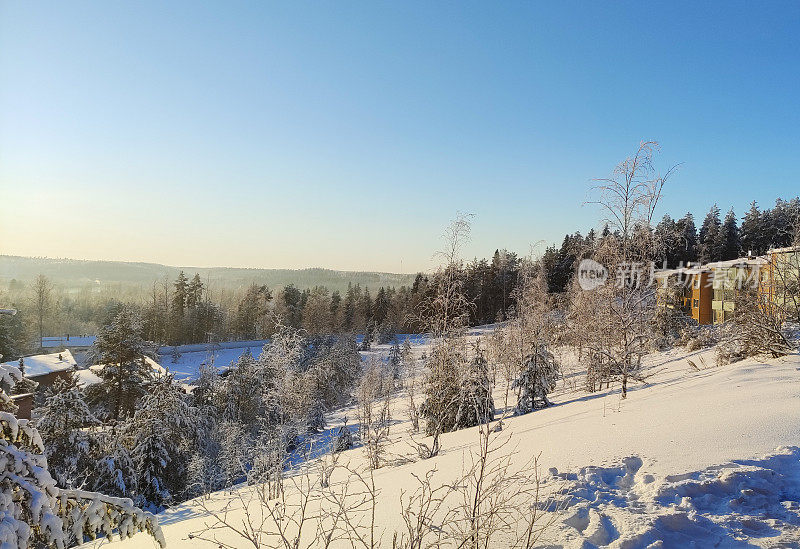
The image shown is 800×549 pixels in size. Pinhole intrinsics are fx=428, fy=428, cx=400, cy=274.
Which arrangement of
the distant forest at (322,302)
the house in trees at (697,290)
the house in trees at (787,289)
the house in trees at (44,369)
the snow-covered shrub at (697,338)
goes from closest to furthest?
the house in trees at (787,289) < the snow-covered shrub at (697,338) < the house in trees at (44,369) < the house in trees at (697,290) < the distant forest at (322,302)

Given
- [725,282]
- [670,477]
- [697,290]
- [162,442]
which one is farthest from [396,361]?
[670,477]

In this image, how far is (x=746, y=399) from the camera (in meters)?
6.12

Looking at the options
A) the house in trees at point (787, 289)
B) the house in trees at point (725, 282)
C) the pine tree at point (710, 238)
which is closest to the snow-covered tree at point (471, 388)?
the house in trees at point (787, 289)

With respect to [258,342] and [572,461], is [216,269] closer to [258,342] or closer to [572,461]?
[258,342]

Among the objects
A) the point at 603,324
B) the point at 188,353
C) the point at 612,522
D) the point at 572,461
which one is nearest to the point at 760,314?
the point at 603,324

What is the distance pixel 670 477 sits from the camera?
383 cm

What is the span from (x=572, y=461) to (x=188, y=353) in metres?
50.8

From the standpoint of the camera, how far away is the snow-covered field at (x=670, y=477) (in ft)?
10.3

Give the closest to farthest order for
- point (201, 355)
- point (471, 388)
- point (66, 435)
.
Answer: point (471, 388) → point (66, 435) → point (201, 355)

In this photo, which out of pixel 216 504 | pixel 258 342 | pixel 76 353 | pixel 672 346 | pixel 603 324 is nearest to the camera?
pixel 216 504

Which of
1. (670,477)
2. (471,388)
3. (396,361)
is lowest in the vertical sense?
(396,361)

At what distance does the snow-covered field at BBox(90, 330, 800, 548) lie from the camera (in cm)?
315

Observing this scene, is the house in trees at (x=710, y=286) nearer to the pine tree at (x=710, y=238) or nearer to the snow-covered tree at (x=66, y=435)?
the pine tree at (x=710, y=238)

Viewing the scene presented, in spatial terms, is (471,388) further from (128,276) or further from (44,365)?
(128,276)
